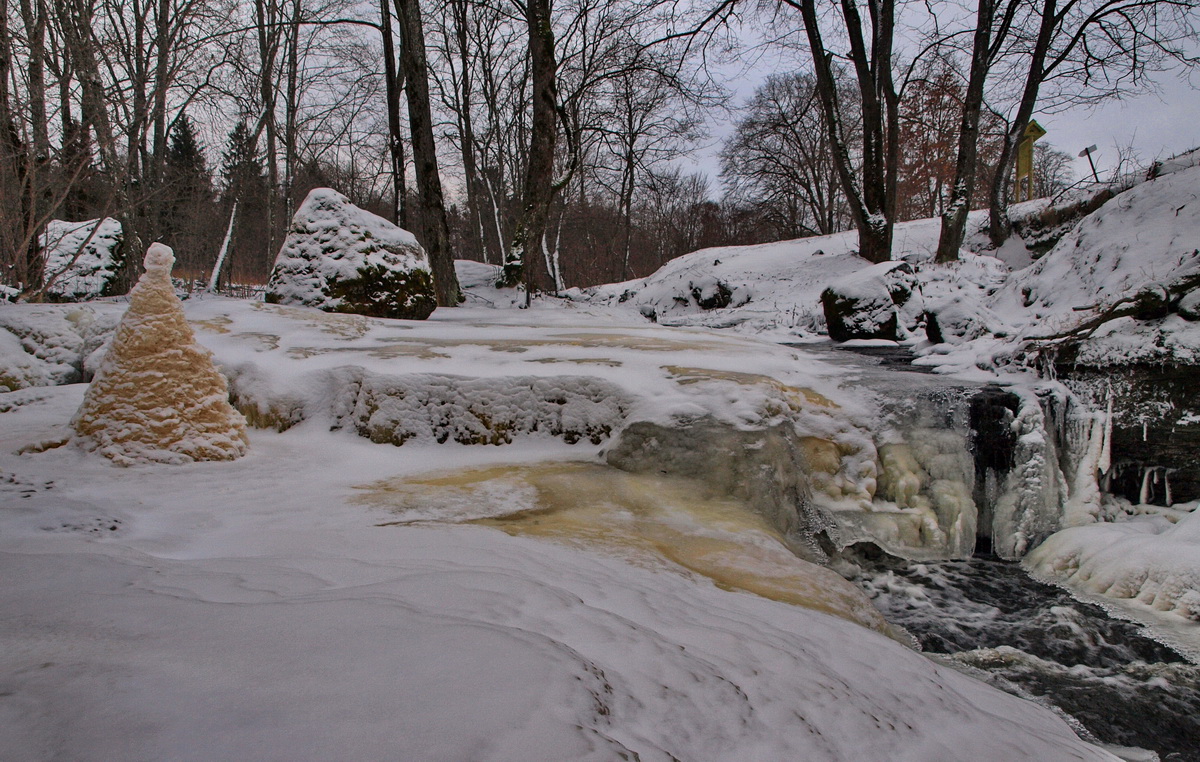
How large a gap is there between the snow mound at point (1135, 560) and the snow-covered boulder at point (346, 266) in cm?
636

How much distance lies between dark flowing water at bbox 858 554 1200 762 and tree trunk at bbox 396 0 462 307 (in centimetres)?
778

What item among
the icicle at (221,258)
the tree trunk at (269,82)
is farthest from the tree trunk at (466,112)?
the icicle at (221,258)

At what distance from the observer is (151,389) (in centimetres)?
267

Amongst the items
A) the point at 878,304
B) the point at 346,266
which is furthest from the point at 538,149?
the point at 878,304

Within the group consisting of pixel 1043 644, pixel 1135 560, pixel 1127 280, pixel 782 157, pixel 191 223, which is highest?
pixel 782 157

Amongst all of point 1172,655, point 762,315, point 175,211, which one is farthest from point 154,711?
point 175,211

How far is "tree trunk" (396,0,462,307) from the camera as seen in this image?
895 cm

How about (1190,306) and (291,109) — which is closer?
(1190,306)

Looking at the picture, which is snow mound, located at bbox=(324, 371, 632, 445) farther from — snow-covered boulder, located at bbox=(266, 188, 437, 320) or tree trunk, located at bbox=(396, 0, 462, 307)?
tree trunk, located at bbox=(396, 0, 462, 307)

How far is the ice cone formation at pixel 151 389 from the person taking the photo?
262 centimetres

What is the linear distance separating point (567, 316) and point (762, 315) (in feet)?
19.4

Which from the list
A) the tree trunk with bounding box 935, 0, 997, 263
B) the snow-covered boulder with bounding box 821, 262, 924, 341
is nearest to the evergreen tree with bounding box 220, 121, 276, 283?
the snow-covered boulder with bounding box 821, 262, 924, 341

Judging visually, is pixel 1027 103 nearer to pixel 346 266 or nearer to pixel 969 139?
pixel 969 139

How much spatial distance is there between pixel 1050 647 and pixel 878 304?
6514 millimetres
